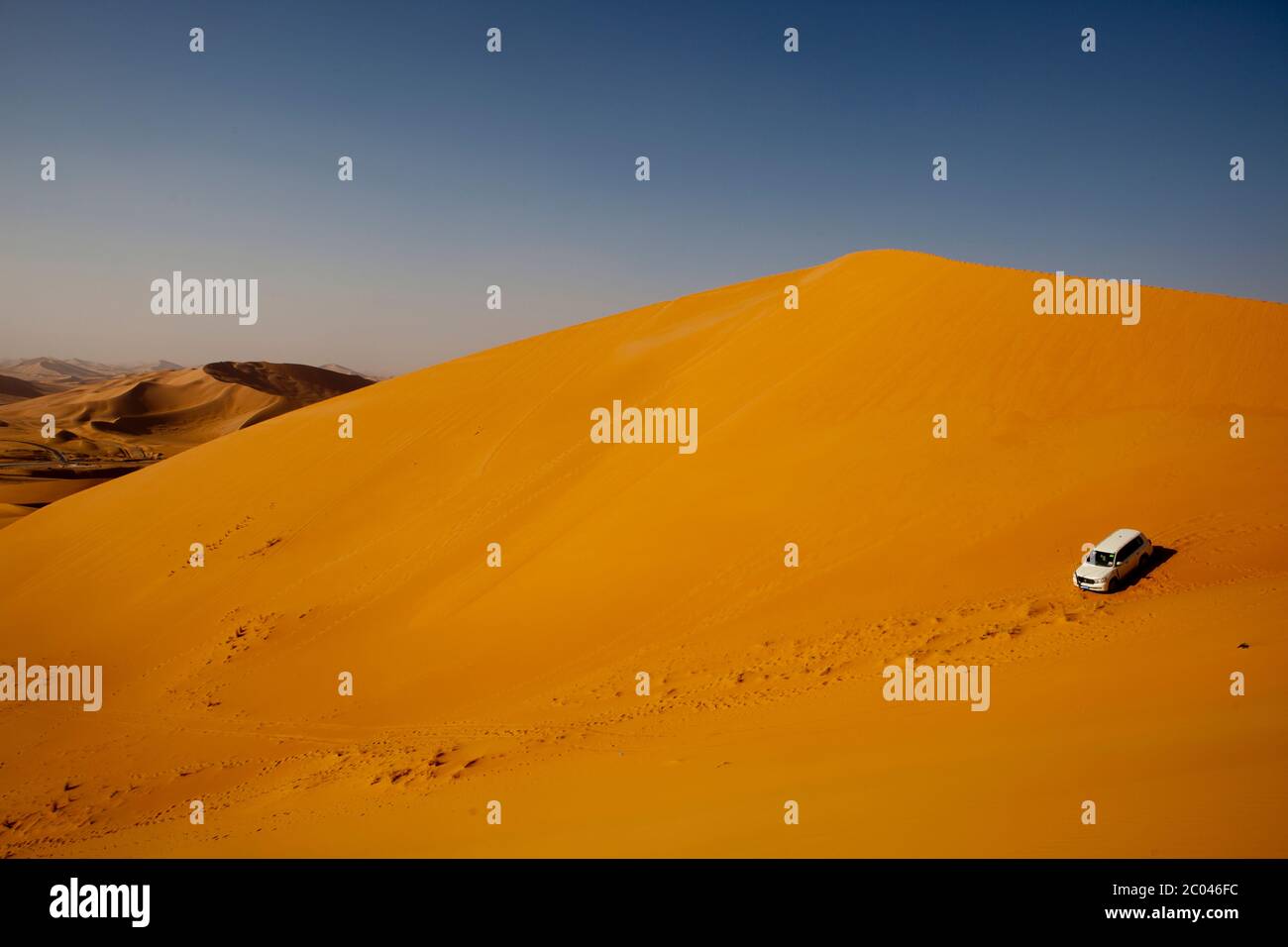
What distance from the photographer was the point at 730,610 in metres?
11.8

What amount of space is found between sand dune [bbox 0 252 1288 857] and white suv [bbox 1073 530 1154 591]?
349 millimetres

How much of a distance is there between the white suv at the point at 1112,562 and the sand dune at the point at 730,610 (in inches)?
13.7

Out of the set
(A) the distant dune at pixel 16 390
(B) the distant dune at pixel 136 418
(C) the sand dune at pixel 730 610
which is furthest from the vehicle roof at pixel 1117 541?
(A) the distant dune at pixel 16 390

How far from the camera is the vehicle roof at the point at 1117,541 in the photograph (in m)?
10.3

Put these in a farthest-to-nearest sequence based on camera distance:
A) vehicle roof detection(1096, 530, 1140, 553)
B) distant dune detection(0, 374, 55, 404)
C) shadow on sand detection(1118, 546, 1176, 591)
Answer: distant dune detection(0, 374, 55, 404) → shadow on sand detection(1118, 546, 1176, 591) → vehicle roof detection(1096, 530, 1140, 553)

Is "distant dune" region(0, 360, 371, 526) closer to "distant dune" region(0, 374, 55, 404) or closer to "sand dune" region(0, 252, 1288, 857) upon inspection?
"sand dune" region(0, 252, 1288, 857)

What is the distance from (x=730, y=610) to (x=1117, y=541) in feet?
19.7

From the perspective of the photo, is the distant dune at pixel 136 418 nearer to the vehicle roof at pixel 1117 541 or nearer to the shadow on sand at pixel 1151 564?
the vehicle roof at pixel 1117 541

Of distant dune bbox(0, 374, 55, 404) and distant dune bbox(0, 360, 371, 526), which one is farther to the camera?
distant dune bbox(0, 374, 55, 404)

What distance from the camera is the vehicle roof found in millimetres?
10266
